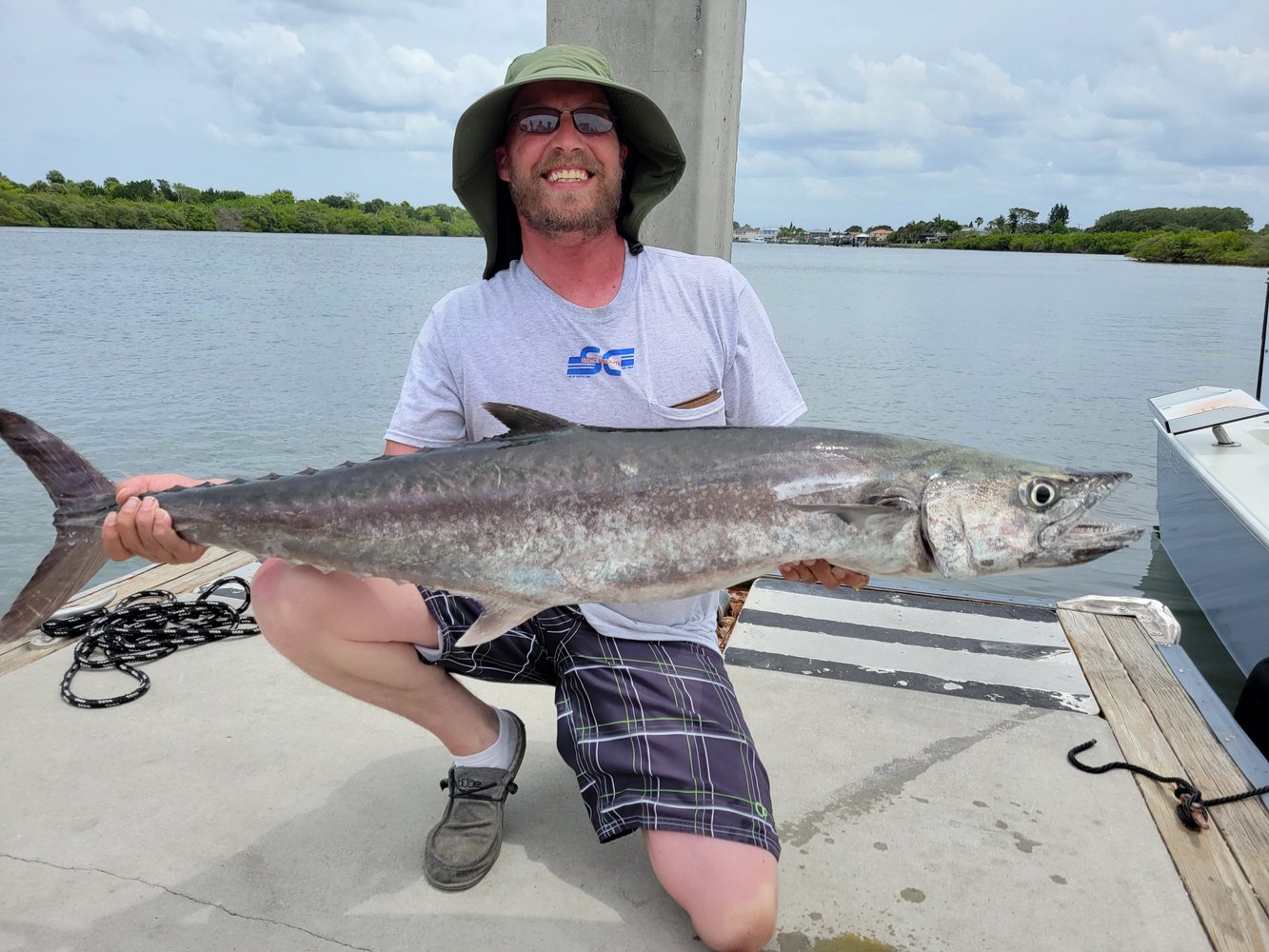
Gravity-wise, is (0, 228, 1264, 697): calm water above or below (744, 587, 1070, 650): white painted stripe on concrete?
below

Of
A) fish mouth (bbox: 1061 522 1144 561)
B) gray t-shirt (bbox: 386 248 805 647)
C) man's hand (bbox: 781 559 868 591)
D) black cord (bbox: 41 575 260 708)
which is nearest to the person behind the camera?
fish mouth (bbox: 1061 522 1144 561)

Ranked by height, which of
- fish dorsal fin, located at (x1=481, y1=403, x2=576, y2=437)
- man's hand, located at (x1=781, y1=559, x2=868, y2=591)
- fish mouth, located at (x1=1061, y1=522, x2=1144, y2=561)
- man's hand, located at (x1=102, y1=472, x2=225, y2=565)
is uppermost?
fish dorsal fin, located at (x1=481, y1=403, x2=576, y2=437)

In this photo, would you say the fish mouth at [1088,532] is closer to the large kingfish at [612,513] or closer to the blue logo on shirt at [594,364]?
the large kingfish at [612,513]

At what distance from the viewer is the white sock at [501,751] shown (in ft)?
8.66

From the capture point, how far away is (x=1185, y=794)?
282cm

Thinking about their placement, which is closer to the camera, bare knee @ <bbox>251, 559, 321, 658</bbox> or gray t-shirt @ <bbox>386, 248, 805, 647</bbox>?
bare knee @ <bbox>251, 559, 321, 658</bbox>

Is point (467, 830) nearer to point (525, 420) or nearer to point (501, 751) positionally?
point (501, 751)

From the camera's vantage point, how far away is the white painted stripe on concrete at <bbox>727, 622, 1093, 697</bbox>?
359cm

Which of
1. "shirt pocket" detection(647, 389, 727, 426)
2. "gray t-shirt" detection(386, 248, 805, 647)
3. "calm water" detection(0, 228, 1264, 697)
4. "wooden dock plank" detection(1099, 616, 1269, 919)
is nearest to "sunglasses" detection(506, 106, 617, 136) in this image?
"gray t-shirt" detection(386, 248, 805, 647)

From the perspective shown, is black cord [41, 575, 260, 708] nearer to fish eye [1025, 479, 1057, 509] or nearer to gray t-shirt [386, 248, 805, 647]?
gray t-shirt [386, 248, 805, 647]

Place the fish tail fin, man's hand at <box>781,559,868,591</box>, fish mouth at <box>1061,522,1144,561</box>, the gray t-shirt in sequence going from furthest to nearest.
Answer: the gray t-shirt, man's hand at <box>781,559,868,591</box>, the fish tail fin, fish mouth at <box>1061,522,1144,561</box>

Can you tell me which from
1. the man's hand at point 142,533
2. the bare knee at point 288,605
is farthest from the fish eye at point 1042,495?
the man's hand at point 142,533

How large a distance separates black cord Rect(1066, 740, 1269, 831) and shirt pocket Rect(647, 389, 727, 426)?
1.68m

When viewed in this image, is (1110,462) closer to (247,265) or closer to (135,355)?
(135,355)
